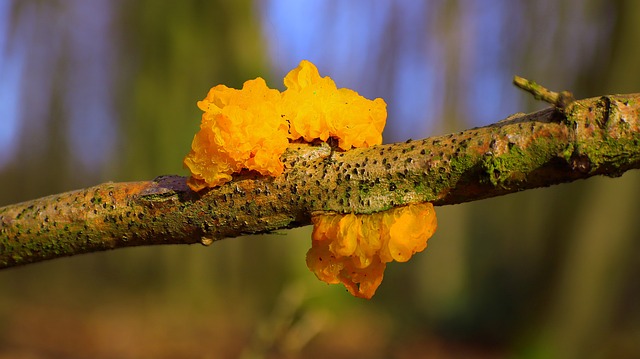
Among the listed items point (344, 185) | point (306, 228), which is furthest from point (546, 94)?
point (306, 228)

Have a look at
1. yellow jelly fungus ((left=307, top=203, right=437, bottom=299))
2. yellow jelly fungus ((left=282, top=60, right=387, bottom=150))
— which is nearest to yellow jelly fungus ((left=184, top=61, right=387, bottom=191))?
yellow jelly fungus ((left=282, top=60, right=387, bottom=150))

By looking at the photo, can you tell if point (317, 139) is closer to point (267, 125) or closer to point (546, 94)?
point (267, 125)

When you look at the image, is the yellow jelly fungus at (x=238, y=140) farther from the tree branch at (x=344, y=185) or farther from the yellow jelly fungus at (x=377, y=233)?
the yellow jelly fungus at (x=377, y=233)

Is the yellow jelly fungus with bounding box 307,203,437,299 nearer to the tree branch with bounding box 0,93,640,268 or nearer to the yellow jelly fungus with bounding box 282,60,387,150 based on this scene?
the tree branch with bounding box 0,93,640,268

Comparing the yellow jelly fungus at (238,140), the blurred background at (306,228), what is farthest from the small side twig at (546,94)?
the blurred background at (306,228)

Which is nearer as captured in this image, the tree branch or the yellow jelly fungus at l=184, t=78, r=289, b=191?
the tree branch

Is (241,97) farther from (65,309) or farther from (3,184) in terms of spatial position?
(3,184)

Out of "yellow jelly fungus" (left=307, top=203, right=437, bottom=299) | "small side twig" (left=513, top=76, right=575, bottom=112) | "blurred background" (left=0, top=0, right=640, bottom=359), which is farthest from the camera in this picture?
"blurred background" (left=0, top=0, right=640, bottom=359)
